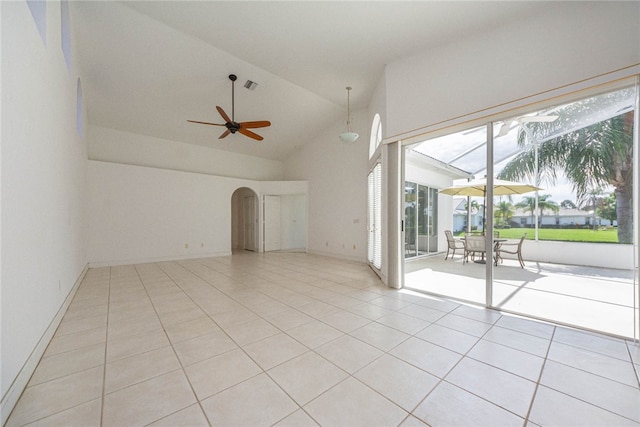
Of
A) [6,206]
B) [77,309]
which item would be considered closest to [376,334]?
[6,206]

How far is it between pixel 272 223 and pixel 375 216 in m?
4.34

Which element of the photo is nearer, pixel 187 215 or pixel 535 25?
pixel 535 25

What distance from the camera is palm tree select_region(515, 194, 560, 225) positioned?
3.07 m

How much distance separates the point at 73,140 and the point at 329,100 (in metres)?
4.91

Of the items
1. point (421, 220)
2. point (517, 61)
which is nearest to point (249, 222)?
point (421, 220)

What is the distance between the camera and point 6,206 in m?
1.47

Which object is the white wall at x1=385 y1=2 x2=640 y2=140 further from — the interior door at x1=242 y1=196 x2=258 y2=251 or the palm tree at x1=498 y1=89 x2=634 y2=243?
the interior door at x1=242 y1=196 x2=258 y2=251

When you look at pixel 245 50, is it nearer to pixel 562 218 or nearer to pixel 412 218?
pixel 562 218

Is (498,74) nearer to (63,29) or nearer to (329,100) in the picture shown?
(329,100)

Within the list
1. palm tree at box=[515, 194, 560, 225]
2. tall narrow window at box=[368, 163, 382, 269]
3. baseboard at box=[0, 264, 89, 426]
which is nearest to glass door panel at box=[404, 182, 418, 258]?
tall narrow window at box=[368, 163, 382, 269]

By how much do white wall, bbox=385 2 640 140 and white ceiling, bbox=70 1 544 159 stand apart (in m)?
0.21

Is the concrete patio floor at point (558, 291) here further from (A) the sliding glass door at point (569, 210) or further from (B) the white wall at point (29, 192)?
(B) the white wall at point (29, 192)

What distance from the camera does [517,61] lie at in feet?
9.00

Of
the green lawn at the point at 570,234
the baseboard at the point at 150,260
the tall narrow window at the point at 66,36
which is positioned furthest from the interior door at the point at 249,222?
the green lawn at the point at 570,234
